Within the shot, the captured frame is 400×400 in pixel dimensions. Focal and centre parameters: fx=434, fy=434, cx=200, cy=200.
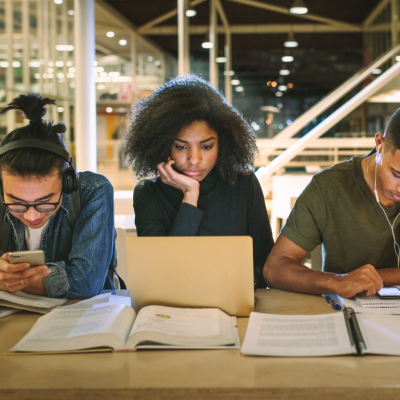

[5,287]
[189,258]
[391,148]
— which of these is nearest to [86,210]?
[5,287]

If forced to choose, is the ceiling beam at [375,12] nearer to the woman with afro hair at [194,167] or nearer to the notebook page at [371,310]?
the woman with afro hair at [194,167]

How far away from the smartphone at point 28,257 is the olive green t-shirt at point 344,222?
846 millimetres

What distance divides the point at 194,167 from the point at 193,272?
66 centimetres

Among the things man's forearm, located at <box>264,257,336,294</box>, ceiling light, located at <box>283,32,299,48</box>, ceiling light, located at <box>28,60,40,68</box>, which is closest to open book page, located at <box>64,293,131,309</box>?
man's forearm, located at <box>264,257,336,294</box>

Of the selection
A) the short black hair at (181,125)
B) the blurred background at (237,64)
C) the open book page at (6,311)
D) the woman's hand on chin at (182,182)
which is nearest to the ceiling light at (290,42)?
the blurred background at (237,64)

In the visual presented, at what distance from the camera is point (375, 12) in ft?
31.0

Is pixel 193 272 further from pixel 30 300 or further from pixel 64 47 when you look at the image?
pixel 64 47

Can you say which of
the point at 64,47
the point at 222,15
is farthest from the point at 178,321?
the point at 222,15

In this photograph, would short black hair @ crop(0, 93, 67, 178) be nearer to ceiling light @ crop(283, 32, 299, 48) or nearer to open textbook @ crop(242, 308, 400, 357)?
open textbook @ crop(242, 308, 400, 357)

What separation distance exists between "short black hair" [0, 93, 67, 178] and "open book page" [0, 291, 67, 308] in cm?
36

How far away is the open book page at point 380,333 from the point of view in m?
0.89

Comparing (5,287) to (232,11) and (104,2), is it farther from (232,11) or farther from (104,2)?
(232,11)

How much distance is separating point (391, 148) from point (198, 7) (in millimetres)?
9273

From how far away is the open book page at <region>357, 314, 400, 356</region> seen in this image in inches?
35.0
